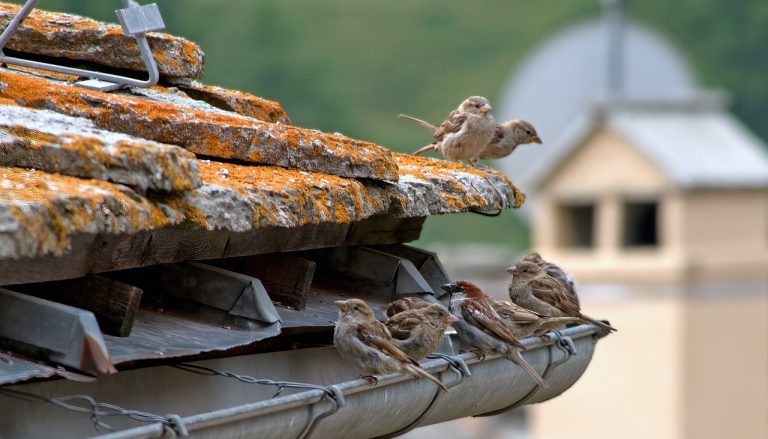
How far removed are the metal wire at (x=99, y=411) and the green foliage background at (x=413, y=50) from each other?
4554 centimetres

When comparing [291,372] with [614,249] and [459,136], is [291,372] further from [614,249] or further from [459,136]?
[614,249]

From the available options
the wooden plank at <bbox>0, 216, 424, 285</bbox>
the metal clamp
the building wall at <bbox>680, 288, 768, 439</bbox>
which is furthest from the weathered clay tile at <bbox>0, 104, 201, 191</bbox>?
the building wall at <bbox>680, 288, 768, 439</bbox>

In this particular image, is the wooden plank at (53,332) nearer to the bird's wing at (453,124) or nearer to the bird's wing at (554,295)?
the bird's wing at (554,295)

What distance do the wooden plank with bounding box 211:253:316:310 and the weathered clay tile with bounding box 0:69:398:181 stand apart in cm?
27

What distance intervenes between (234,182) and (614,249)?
23455 millimetres

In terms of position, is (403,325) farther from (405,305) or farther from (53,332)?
(53,332)

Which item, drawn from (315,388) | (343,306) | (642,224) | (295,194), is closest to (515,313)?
(343,306)

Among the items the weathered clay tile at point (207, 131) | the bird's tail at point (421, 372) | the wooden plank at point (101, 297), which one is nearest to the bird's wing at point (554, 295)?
the weathered clay tile at point (207, 131)

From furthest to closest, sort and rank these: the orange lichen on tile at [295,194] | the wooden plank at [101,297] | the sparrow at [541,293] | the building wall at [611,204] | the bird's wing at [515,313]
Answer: the building wall at [611,204], the sparrow at [541,293], the bird's wing at [515,313], the orange lichen on tile at [295,194], the wooden plank at [101,297]

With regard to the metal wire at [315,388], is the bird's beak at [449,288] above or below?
above

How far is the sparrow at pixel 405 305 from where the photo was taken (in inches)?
198

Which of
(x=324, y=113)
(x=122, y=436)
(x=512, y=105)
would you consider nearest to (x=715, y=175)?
(x=512, y=105)

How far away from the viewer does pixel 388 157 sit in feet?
15.3

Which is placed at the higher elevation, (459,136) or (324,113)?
(324,113)
